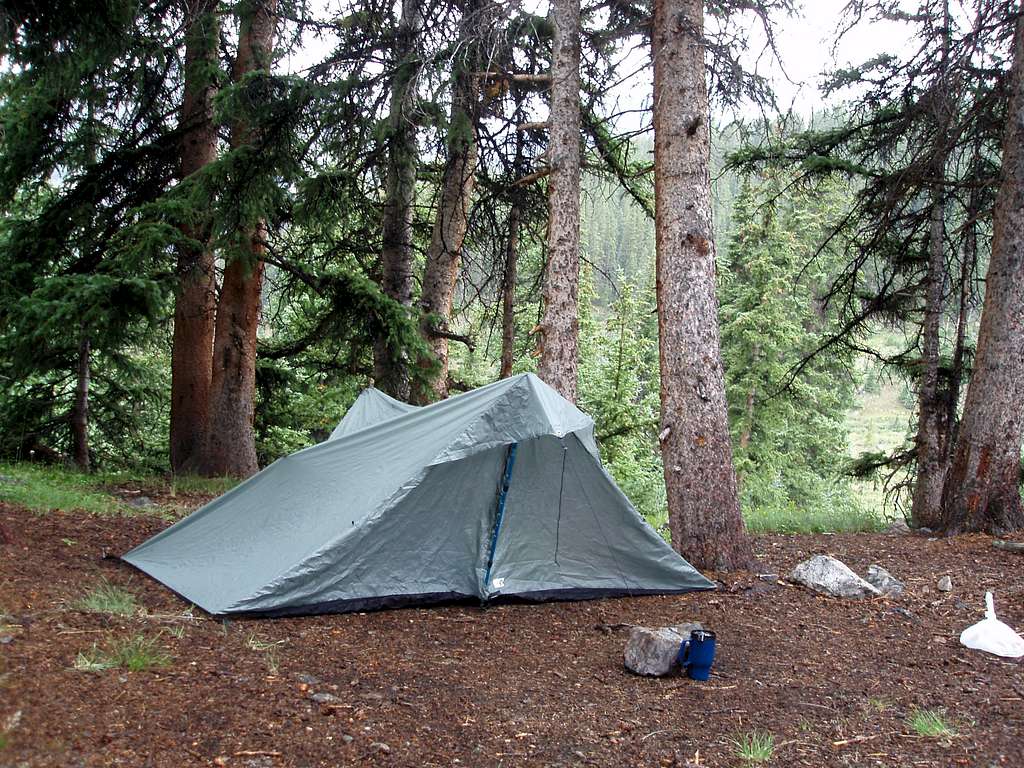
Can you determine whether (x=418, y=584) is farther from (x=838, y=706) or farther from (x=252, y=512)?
(x=838, y=706)

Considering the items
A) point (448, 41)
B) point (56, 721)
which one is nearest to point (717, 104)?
point (448, 41)

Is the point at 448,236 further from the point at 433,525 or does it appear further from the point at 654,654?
the point at 654,654

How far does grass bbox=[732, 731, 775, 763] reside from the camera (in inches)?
124

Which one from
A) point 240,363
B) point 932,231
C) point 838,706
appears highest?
point 932,231

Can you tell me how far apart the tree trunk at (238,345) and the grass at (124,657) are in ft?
19.6

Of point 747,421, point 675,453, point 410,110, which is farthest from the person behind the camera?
point 747,421

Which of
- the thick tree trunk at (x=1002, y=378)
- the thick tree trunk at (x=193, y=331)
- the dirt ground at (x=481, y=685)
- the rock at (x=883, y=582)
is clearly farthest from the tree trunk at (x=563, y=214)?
the thick tree trunk at (x=193, y=331)

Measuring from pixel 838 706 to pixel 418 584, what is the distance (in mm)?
2616

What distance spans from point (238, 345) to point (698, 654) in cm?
706

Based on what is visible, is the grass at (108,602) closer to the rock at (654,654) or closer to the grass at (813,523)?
the rock at (654,654)

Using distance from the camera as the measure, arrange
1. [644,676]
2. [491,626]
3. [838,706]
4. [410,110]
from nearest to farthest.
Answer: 1. [838,706]
2. [644,676]
3. [491,626]
4. [410,110]

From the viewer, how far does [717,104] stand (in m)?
7.06

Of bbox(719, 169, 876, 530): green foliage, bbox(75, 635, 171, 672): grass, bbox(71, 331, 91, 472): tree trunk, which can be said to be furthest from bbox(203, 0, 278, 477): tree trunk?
bbox(719, 169, 876, 530): green foliage

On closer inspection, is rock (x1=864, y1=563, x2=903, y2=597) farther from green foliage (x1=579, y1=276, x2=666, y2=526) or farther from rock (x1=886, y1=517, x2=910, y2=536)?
green foliage (x1=579, y1=276, x2=666, y2=526)
